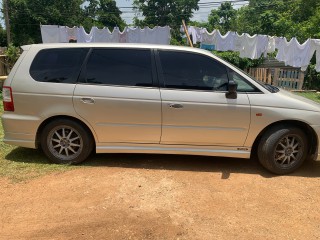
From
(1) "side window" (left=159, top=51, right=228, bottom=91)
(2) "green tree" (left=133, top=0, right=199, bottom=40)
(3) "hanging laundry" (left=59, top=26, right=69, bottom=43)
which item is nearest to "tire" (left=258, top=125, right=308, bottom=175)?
(1) "side window" (left=159, top=51, right=228, bottom=91)

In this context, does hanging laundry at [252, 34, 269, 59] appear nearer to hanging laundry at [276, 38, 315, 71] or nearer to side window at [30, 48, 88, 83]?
hanging laundry at [276, 38, 315, 71]

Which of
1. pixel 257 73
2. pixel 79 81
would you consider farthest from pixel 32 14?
pixel 79 81

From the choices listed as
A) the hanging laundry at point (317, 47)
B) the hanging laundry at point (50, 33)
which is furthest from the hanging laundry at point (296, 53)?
the hanging laundry at point (50, 33)

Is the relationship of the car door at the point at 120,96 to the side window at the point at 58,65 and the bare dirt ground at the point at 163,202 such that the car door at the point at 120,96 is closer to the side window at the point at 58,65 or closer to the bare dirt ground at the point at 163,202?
the side window at the point at 58,65

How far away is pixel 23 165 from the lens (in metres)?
4.91

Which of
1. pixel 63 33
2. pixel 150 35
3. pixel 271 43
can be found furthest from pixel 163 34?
pixel 271 43

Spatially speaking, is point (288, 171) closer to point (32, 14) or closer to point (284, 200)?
point (284, 200)

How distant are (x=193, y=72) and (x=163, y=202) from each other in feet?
6.10

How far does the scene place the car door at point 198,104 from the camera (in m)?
4.59

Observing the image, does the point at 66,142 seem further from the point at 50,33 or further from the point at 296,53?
the point at 296,53

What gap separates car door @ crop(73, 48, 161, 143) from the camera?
183 inches

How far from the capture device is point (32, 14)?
37125 millimetres

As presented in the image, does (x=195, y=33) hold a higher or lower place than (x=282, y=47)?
higher

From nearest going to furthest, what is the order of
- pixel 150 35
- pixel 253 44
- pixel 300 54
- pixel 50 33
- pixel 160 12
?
A: pixel 300 54
pixel 150 35
pixel 253 44
pixel 50 33
pixel 160 12
